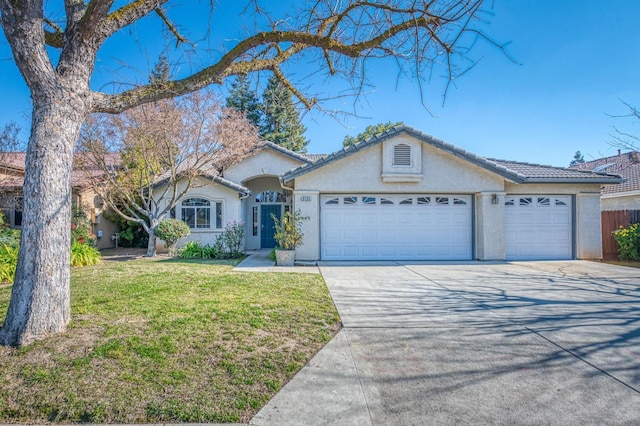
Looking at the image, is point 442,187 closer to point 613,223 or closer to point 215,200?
point 613,223

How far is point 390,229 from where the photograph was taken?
1277 centimetres

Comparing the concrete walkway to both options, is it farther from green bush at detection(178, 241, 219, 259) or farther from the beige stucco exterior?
green bush at detection(178, 241, 219, 259)

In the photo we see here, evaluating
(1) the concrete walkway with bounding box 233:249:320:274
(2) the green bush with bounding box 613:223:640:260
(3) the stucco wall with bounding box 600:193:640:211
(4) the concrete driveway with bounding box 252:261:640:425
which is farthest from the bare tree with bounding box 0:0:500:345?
(3) the stucco wall with bounding box 600:193:640:211

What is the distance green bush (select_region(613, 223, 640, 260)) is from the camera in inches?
497

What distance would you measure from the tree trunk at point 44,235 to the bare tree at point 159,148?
968 cm

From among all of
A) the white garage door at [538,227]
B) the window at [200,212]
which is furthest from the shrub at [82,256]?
the white garage door at [538,227]

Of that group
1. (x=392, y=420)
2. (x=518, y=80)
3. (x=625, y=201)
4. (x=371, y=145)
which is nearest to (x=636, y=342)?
(x=392, y=420)

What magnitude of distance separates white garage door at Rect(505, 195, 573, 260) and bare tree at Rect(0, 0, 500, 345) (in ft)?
32.0

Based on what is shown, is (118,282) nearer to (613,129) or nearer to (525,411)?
(525,411)

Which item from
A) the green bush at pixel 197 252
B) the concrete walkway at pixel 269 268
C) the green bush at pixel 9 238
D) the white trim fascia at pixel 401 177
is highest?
the white trim fascia at pixel 401 177

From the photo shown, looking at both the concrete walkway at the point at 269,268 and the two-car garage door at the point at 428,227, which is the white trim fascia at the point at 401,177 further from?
the concrete walkway at the point at 269,268

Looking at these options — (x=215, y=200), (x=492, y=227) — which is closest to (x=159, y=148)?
(x=215, y=200)

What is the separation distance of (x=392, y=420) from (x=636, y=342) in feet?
12.6

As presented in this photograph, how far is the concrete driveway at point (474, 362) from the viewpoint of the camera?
3016 millimetres
